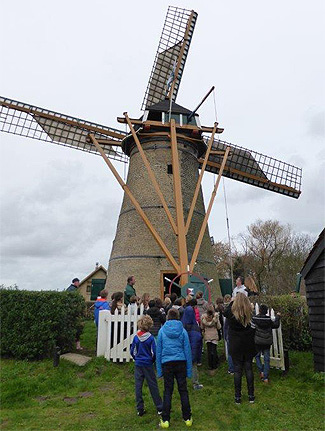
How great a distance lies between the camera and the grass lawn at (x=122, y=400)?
4590 mm

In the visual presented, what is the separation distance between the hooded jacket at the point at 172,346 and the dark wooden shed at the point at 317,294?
10.5ft

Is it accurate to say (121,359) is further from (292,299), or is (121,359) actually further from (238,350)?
(292,299)

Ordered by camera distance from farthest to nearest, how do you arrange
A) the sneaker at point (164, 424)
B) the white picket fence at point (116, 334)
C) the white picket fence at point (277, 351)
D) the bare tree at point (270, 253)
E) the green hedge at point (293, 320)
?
the bare tree at point (270, 253), the green hedge at point (293, 320), the white picket fence at point (116, 334), the white picket fence at point (277, 351), the sneaker at point (164, 424)

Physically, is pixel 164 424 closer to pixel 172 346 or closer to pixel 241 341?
pixel 172 346

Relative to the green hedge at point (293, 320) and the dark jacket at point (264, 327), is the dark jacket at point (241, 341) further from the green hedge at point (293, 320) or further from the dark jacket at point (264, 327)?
the green hedge at point (293, 320)

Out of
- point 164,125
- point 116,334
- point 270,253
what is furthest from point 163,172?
point 270,253

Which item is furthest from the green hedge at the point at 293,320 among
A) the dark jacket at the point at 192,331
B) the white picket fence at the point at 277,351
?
the dark jacket at the point at 192,331

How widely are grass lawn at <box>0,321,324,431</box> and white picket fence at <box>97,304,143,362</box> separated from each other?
0.26 metres

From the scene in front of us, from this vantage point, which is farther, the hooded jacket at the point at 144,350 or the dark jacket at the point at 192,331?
the dark jacket at the point at 192,331

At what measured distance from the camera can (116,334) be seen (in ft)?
24.6

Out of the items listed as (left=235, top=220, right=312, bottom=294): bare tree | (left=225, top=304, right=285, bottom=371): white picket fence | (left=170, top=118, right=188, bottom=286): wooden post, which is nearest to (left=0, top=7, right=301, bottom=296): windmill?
(left=170, top=118, right=188, bottom=286): wooden post

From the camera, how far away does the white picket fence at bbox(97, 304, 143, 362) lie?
7.45 meters

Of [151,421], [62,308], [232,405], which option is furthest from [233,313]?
[62,308]

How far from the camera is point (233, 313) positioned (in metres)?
5.13
